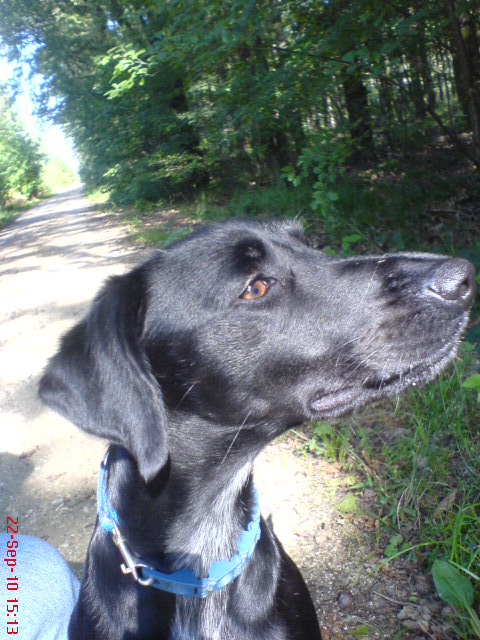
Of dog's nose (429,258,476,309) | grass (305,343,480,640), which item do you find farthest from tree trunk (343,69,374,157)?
dog's nose (429,258,476,309)

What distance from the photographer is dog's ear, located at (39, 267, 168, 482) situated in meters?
1.76

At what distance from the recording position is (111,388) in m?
1.79

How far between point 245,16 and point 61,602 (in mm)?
4697

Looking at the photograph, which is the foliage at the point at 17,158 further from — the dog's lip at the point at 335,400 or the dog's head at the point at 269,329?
the dog's lip at the point at 335,400

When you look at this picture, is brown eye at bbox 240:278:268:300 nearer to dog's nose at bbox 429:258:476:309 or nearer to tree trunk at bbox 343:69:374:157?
dog's nose at bbox 429:258:476:309

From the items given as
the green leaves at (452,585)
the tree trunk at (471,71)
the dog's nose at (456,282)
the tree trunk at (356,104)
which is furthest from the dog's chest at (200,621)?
the tree trunk at (356,104)

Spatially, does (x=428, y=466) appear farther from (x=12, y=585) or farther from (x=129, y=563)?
(x=12, y=585)

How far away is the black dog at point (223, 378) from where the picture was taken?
75.4 inches

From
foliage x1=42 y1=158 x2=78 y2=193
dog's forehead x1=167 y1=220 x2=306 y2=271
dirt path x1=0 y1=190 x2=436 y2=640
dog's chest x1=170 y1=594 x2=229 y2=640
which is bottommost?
dirt path x1=0 y1=190 x2=436 y2=640

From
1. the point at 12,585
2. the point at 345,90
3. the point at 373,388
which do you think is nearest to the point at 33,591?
the point at 12,585

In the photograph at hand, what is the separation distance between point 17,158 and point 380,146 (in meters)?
44.7

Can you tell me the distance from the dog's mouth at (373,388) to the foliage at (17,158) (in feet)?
136

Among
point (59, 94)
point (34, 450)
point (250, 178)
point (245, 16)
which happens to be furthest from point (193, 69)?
point (59, 94)

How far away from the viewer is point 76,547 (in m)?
3.35
